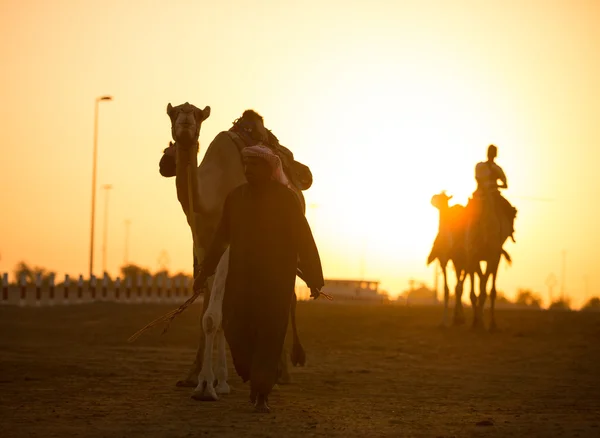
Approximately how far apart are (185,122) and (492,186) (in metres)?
12.6

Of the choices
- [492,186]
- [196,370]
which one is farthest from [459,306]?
[196,370]

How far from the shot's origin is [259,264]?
→ 12617 mm

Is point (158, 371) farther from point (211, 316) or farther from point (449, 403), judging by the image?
point (449, 403)

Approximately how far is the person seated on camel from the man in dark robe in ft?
43.8

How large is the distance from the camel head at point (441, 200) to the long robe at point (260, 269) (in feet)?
55.9

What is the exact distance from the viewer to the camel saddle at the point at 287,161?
16000 mm

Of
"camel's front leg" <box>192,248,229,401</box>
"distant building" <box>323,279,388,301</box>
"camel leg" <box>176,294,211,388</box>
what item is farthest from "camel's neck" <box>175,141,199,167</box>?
"distant building" <box>323,279,388,301</box>

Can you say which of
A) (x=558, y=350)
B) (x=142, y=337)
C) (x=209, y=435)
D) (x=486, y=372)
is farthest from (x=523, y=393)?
(x=142, y=337)

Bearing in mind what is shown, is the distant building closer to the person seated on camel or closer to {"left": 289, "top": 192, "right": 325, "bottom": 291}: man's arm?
the person seated on camel

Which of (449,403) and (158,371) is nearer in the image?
(449,403)

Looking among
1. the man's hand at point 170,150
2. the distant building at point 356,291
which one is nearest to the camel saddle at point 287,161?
the man's hand at point 170,150

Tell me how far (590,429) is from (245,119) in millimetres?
6837

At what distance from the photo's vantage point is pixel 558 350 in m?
22.8

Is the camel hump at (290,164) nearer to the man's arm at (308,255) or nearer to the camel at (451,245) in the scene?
the man's arm at (308,255)
